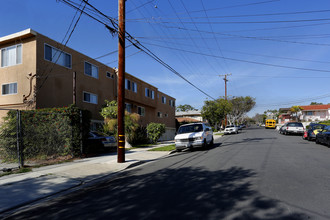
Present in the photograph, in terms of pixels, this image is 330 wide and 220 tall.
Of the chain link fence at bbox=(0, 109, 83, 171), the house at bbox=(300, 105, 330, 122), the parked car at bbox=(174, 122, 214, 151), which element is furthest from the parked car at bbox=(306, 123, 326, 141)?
the house at bbox=(300, 105, 330, 122)

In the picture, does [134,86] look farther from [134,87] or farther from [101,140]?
[101,140]

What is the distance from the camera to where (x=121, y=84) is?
9.84 meters

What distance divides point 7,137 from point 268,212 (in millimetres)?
11462

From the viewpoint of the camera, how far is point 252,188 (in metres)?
5.23

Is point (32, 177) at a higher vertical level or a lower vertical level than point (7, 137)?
lower

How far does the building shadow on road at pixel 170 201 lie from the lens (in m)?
3.94

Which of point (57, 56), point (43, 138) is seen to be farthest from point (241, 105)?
point (43, 138)

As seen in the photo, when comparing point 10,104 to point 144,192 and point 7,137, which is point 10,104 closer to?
point 7,137

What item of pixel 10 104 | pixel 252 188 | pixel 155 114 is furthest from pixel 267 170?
pixel 155 114

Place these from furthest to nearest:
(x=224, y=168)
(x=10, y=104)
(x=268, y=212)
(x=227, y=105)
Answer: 1. (x=227, y=105)
2. (x=10, y=104)
3. (x=224, y=168)
4. (x=268, y=212)

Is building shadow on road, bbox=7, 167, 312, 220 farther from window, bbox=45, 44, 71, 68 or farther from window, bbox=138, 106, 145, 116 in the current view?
window, bbox=138, 106, 145, 116

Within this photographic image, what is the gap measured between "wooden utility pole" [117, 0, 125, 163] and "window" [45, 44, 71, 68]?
755cm

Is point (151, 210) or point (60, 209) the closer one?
point (151, 210)

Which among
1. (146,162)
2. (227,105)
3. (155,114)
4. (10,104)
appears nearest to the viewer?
(146,162)
